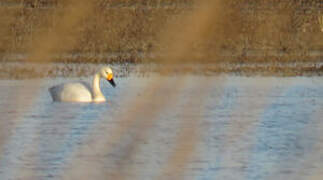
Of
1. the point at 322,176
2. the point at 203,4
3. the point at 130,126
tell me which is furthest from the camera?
the point at 322,176

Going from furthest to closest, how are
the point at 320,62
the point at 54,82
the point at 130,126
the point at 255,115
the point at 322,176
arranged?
the point at 320,62 < the point at 54,82 < the point at 322,176 < the point at 255,115 < the point at 130,126

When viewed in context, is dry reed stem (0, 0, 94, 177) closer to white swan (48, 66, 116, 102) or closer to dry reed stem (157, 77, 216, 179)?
dry reed stem (157, 77, 216, 179)

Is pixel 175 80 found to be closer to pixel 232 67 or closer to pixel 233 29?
pixel 233 29

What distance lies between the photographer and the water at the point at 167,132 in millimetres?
2383

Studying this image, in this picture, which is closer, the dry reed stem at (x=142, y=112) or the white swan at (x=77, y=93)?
the dry reed stem at (x=142, y=112)

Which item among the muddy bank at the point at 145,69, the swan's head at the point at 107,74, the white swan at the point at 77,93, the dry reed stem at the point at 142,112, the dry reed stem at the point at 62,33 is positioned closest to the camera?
the dry reed stem at the point at 62,33

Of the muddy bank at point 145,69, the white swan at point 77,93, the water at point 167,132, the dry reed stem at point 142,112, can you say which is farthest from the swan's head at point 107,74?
the dry reed stem at point 142,112

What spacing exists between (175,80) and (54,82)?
11.8 meters

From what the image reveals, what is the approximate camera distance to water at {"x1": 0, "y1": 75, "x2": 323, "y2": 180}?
2383 millimetres

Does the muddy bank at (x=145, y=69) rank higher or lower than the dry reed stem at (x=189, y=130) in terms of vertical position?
lower

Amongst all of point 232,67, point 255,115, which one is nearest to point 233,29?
point 255,115

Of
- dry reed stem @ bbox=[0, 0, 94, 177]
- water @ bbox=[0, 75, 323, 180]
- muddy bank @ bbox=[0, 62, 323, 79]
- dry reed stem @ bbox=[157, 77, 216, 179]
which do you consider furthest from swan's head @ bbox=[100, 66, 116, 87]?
dry reed stem @ bbox=[0, 0, 94, 177]

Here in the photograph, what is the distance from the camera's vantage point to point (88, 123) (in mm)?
8953

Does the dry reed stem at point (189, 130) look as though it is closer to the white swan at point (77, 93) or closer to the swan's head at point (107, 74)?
the white swan at point (77, 93)
